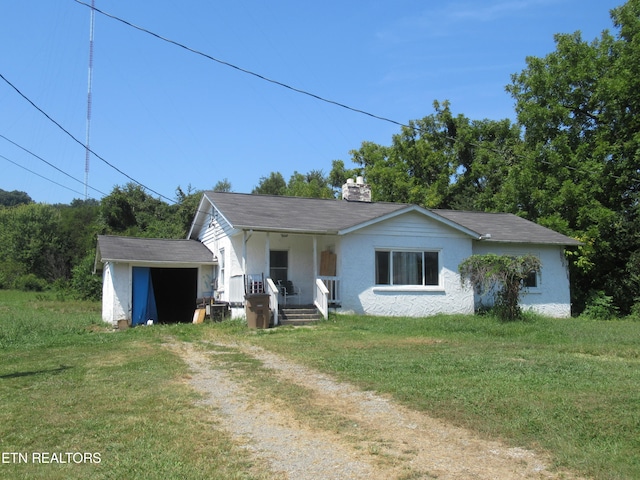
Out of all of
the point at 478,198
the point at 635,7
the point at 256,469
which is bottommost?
the point at 256,469

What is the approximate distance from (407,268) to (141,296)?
970 cm

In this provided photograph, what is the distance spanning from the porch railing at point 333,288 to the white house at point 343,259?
0.11 ft

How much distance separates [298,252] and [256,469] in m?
15.5

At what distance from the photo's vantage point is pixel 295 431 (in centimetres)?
614

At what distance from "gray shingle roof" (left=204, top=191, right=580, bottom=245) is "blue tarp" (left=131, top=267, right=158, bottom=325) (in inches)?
147

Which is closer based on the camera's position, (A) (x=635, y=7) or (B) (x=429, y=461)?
(B) (x=429, y=461)

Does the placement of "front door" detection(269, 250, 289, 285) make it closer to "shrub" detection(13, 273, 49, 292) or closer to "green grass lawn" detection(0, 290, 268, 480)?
"green grass lawn" detection(0, 290, 268, 480)

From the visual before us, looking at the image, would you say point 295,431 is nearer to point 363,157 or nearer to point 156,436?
point 156,436

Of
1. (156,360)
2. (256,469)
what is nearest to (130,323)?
(156,360)

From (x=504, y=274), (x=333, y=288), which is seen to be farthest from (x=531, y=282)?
(x=333, y=288)

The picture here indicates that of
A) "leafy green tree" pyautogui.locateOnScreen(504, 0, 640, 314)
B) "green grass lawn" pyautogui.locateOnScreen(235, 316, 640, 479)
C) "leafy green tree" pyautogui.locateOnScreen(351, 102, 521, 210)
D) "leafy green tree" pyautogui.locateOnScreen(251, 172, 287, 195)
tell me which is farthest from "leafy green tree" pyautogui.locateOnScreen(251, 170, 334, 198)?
"green grass lawn" pyautogui.locateOnScreen(235, 316, 640, 479)

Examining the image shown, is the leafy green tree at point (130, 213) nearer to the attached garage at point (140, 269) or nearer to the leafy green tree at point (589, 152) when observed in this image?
the attached garage at point (140, 269)

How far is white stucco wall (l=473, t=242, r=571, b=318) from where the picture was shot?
21.8 m

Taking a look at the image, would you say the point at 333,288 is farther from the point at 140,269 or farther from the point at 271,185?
the point at 271,185
